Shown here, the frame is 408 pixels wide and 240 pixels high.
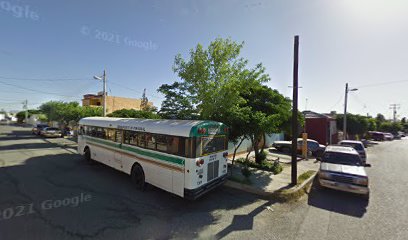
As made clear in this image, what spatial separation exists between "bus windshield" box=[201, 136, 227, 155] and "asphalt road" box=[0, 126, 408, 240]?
174cm

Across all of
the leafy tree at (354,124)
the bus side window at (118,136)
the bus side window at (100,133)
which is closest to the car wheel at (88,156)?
the bus side window at (100,133)

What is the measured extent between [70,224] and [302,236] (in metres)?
5.75

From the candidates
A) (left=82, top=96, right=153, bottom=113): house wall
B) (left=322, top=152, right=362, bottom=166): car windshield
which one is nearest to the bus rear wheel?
(left=322, top=152, right=362, bottom=166): car windshield

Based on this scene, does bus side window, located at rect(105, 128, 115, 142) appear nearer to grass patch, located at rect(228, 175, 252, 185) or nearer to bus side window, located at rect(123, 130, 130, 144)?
bus side window, located at rect(123, 130, 130, 144)

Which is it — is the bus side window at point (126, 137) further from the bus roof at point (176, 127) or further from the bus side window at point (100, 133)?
the bus side window at point (100, 133)

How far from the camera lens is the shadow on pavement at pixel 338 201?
20.0ft

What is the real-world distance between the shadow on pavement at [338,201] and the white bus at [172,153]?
137 inches

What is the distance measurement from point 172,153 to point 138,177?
96.2 inches

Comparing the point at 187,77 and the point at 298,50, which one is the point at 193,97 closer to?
the point at 187,77

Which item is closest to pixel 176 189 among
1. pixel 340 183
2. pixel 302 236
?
pixel 302 236

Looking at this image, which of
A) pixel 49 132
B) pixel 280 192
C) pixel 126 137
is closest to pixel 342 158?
pixel 280 192

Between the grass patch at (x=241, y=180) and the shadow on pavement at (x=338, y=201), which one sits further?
the grass patch at (x=241, y=180)

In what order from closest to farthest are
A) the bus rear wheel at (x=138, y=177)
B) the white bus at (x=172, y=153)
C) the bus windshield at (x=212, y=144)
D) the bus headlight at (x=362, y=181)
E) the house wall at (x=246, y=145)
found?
the white bus at (x=172, y=153) < the bus windshield at (x=212, y=144) < the bus headlight at (x=362, y=181) < the bus rear wheel at (x=138, y=177) < the house wall at (x=246, y=145)

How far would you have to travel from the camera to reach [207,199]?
6.78 metres
